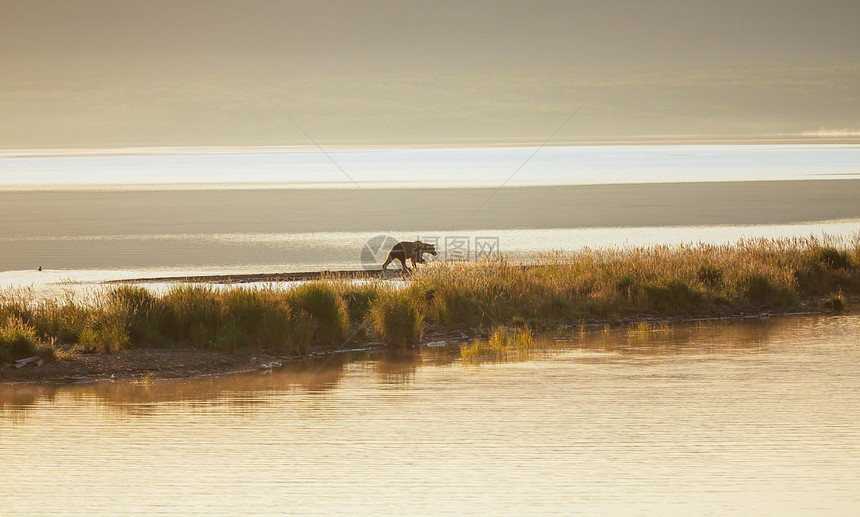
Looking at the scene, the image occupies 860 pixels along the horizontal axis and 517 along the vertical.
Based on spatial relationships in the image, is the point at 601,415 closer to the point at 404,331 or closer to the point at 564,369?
the point at 564,369

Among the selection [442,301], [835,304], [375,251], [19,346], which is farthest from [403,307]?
[375,251]

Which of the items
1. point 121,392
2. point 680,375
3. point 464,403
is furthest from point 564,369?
point 121,392

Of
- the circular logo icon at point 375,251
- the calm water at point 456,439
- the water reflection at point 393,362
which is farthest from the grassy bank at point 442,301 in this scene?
the circular logo icon at point 375,251

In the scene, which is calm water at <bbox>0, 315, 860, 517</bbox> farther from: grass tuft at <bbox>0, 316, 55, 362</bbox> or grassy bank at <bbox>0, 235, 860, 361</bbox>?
grassy bank at <bbox>0, 235, 860, 361</bbox>

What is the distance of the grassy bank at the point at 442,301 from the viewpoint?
51.0 feet

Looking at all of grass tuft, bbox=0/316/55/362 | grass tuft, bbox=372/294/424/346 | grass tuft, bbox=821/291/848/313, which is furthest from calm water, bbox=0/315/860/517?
grass tuft, bbox=821/291/848/313

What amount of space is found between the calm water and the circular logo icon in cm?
1593

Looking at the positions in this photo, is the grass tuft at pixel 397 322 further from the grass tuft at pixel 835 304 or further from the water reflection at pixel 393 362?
the grass tuft at pixel 835 304

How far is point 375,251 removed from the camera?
132 ft

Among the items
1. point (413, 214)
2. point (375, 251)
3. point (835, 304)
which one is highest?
point (413, 214)

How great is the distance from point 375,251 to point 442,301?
21.8m

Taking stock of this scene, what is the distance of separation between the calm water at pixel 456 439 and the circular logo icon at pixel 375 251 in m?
15.9

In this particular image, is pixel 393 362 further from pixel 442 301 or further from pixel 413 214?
pixel 413 214

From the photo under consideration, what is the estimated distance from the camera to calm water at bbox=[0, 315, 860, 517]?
8.96m
